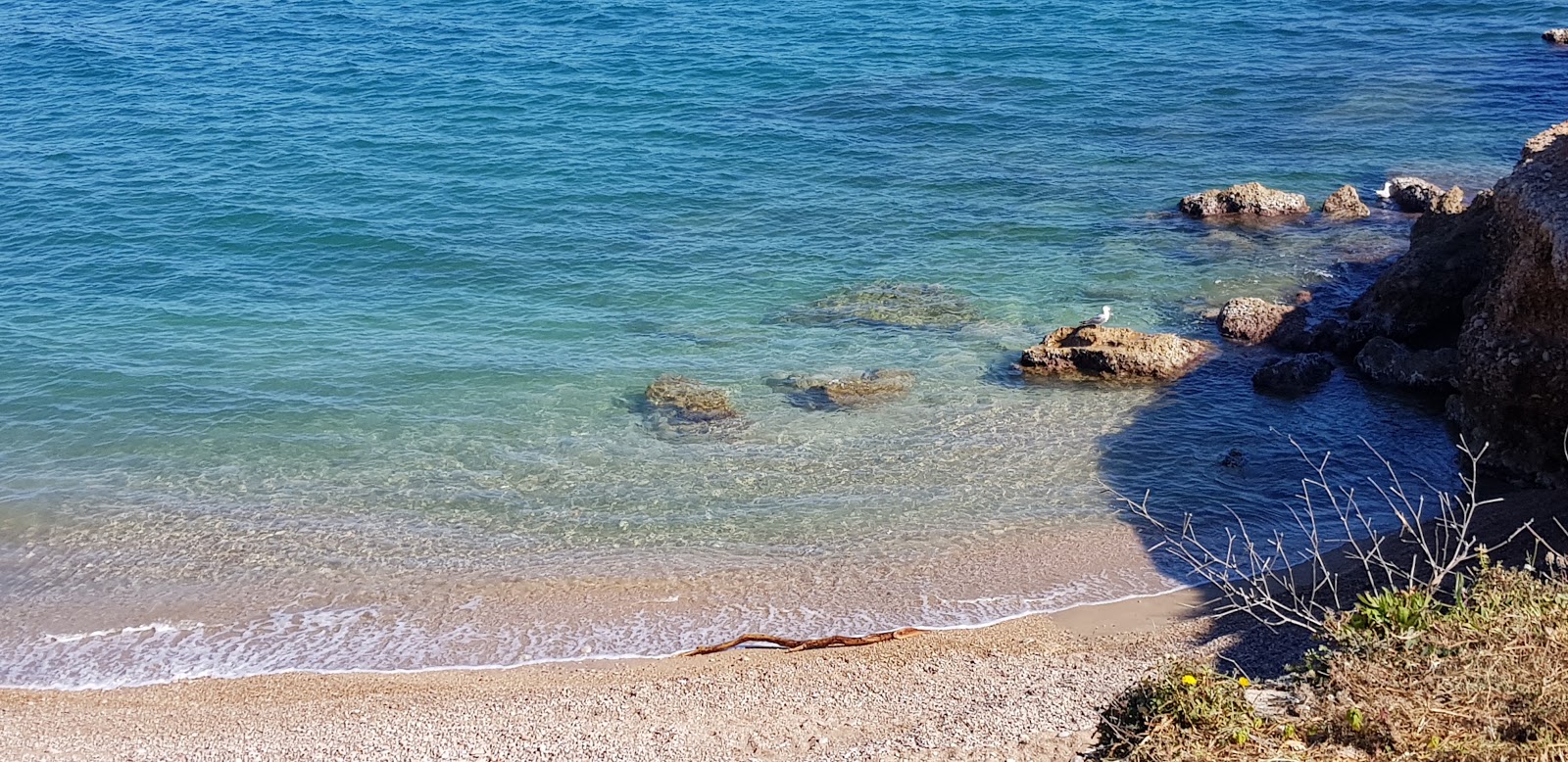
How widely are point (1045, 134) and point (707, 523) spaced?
53.8 ft

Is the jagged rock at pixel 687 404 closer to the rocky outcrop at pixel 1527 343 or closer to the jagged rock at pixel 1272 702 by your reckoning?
the rocky outcrop at pixel 1527 343

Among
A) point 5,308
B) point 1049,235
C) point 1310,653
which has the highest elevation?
point 1310,653

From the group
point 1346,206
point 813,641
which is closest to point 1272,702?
point 813,641

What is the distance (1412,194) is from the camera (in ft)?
72.2

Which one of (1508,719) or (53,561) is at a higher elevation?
(1508,719)

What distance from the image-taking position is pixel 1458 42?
108 feet

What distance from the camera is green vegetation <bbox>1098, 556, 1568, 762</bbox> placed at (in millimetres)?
6363

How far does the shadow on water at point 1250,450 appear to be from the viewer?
13.1 metres

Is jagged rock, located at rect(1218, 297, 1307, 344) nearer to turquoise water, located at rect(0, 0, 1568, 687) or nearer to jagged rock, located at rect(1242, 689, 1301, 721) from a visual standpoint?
turquoise water, located at rect(0, 0, 1568, 687)

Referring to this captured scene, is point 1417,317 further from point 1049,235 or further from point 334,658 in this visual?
point 334,658

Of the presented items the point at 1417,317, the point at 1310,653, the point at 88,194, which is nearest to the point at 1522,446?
the point at 1417,317

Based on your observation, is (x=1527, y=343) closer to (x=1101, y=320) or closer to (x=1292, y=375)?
(x=1292, y=375)

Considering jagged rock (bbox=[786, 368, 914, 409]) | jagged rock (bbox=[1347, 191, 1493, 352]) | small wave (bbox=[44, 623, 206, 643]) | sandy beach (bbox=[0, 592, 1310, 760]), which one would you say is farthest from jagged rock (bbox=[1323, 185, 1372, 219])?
small wave (bbox=[44, 623, 206, 643])

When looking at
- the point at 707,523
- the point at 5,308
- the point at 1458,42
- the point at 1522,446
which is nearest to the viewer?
the point at 1522,446
